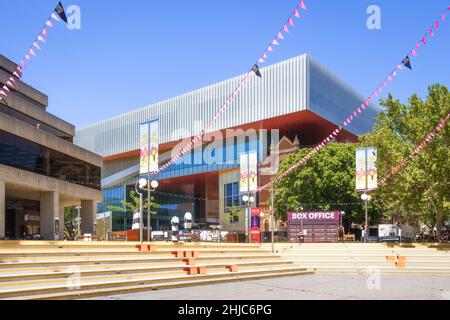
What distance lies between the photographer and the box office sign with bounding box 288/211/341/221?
36125mm

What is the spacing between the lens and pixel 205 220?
85.5 metres

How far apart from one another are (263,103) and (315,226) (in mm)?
32553

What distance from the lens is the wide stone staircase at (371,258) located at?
1027 inches

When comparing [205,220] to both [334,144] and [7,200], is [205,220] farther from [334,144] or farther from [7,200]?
[7,200]

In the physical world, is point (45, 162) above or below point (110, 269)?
above

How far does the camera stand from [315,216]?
36.7 meters

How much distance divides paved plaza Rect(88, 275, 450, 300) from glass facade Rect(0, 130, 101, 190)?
19.8 metres

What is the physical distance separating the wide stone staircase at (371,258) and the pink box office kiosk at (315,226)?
12.7ft

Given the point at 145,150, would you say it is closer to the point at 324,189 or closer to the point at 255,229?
the point at 255,229

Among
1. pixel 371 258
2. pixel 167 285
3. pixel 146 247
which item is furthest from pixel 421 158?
pixel 167 285

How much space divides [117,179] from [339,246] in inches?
2331

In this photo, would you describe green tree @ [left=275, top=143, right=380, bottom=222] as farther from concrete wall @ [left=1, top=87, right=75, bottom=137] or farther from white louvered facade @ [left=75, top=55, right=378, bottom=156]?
concrete wall @ [left=1, top=87, right=75, bottom=137]

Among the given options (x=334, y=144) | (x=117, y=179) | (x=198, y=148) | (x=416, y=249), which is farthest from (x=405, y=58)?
(x=117, y=179)

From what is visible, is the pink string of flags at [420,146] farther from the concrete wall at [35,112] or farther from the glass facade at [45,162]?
the concrete wall at [35,112]
